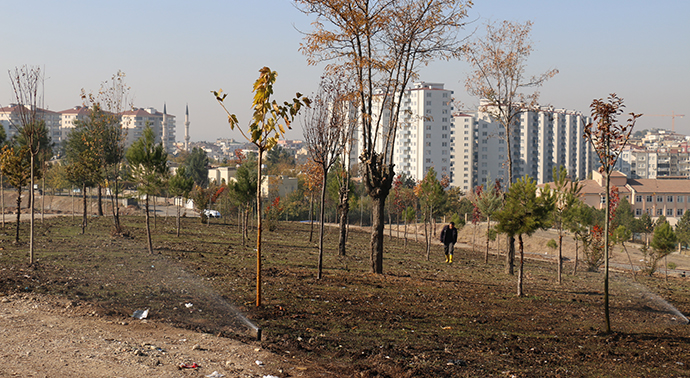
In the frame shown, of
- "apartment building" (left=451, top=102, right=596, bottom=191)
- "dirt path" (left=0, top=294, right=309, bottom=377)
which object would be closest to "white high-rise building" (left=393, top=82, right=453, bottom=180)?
"apartment building" (left=451, top=102, right=596, bottom=191)

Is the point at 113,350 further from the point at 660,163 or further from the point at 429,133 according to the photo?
the point at 660,163

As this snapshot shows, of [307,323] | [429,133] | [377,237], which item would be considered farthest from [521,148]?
[307,323]

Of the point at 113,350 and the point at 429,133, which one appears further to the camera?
the point at 429,133

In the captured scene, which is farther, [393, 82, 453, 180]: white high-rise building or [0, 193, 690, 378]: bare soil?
[393, 82, 453, 180]: white high-rise building

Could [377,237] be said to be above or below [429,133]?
below

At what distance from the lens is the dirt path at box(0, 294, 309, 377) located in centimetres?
720

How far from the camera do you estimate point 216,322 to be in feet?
32.9

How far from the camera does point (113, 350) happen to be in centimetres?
796

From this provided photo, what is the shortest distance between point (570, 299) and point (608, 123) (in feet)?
22.5

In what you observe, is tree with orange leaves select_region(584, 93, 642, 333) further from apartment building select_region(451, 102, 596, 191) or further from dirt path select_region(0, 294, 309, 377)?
apartment building select_region(451, 102, 596, 191)

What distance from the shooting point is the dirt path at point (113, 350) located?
7195mm

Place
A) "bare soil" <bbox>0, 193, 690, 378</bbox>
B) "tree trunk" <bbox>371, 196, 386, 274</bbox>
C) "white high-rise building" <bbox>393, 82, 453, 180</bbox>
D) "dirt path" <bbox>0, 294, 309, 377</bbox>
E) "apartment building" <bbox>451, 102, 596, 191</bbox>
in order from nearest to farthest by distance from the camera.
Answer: "dirt path" <bbox>0, 294, 309, 377</bbox>, "bare soil" <bbox>0, 193, 690, 378</bbox>, "tree trunk" <bbox>371, 196, 386, 274</bbox>, "white high-rise building" <bbox>393, 82, 453, 180</bbox>, "apartment building" <bbox>451, 102, 596, 191</bbox>

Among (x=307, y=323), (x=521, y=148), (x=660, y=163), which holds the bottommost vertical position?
(x=307, y=323)

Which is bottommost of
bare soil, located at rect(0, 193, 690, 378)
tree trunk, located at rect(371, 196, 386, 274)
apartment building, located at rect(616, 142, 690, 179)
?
bare soil, located at rect(0, 193, 690, 378)
